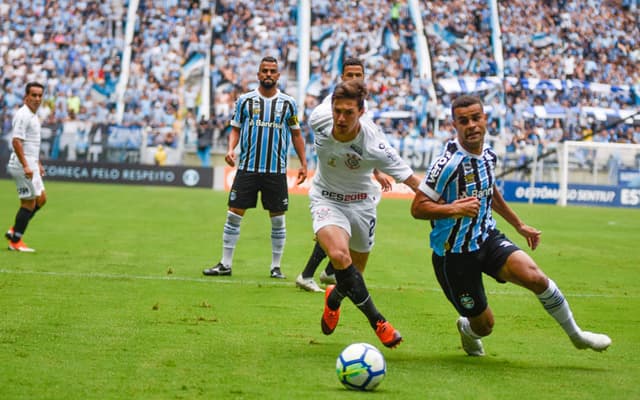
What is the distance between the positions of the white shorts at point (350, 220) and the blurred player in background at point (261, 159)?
370 cm

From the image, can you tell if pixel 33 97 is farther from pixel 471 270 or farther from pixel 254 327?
pixel 471 270

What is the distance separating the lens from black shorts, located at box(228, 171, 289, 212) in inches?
464

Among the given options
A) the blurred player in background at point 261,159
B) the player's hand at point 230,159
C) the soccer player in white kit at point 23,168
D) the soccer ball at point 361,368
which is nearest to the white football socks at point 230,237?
the blurred player in background at point 261,159

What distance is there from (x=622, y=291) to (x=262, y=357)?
605 cm

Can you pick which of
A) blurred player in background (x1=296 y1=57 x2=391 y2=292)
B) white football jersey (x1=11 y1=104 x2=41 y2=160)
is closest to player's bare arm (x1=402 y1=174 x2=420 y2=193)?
blurred player in background (x1=296 y1=57 x2=391 y2=292)

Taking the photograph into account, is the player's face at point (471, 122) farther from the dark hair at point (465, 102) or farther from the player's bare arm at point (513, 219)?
the player's bare arm at point (513, 219)

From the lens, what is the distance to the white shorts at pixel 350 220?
7730 millimetres

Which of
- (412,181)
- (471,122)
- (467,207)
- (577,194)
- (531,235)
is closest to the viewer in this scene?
(467,207)

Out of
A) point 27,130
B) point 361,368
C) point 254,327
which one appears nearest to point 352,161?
point 254,327

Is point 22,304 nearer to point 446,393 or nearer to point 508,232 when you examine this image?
point 446,393

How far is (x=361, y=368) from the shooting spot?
5754 mm

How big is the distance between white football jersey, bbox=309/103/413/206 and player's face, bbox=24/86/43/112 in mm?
6650

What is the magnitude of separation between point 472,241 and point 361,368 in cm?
157

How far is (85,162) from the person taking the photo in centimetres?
3612
